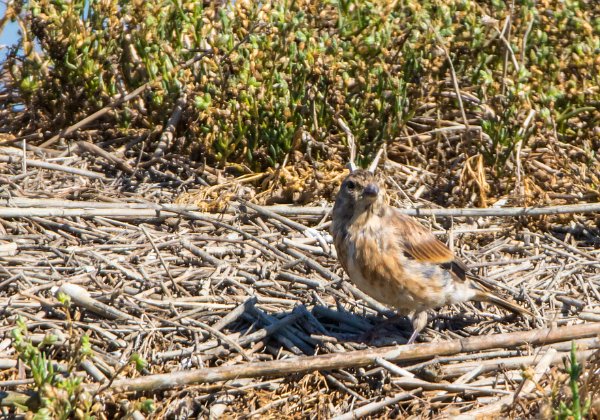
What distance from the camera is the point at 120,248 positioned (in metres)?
5.93

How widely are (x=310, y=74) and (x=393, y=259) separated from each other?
1.74 m

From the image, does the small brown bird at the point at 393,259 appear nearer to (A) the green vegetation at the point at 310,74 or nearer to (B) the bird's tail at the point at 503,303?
(B) the bird's tail at the point at 503,303

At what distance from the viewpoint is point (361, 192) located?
5.78m

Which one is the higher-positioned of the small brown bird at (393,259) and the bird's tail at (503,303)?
the small brown bird at (393,259)

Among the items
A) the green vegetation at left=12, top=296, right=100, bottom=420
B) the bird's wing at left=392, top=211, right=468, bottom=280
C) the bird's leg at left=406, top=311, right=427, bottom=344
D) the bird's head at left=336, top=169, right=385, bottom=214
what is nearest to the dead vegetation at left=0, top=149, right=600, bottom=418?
the green vegetation at left=12, top=296, right=100, bottom=420

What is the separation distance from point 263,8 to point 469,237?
6.71 feet

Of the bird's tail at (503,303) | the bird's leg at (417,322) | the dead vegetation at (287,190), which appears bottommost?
the bird's leg at (417,322)

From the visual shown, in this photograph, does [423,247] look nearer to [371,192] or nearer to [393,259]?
[393,259]

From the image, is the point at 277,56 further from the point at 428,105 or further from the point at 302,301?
the point at 302,301

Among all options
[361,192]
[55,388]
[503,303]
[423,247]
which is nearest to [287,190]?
[361,192]

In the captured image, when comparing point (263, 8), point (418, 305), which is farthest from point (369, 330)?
point (263, 8)

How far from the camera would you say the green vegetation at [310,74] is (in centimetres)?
687

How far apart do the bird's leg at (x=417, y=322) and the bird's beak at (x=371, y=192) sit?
0.67m

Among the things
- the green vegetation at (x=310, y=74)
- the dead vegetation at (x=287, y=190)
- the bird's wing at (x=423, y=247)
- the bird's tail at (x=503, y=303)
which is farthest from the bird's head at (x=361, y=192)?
the green vegetation at (x=310, y=74)
